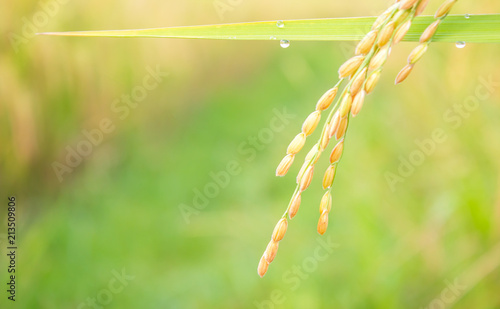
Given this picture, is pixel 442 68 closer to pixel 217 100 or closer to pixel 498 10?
pixel 498 10

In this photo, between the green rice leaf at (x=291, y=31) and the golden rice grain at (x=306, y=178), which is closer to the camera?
the golden rice grain at (x=306, y=178)

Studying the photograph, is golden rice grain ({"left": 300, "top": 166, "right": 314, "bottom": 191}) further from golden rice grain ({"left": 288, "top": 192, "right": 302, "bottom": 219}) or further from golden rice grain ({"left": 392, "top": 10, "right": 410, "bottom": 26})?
golden rice grain ({"left": 392, "top": 10, "right": 410, "bottom": 26})

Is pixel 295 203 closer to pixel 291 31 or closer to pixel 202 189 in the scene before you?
pixel 291 31

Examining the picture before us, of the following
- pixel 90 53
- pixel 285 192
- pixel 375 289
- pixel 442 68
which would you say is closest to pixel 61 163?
pixel 90 53

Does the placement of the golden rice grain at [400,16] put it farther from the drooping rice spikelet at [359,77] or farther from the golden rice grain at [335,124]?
the golden rice grain at [335,124]

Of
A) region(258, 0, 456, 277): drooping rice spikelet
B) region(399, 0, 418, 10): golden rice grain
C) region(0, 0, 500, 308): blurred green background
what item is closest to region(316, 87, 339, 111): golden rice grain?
region(258, 0, 456, 277): drooping rice spikelet

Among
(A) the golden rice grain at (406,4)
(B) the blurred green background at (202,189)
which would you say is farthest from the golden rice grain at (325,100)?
(B) the blurred green background at (202,189)

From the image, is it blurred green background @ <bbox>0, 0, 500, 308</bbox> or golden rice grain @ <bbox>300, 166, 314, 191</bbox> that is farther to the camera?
blurred green background @ <bbox>0, 0, 500, 308</bbox>

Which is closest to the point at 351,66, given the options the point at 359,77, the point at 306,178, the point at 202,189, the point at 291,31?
the point at 359,77
